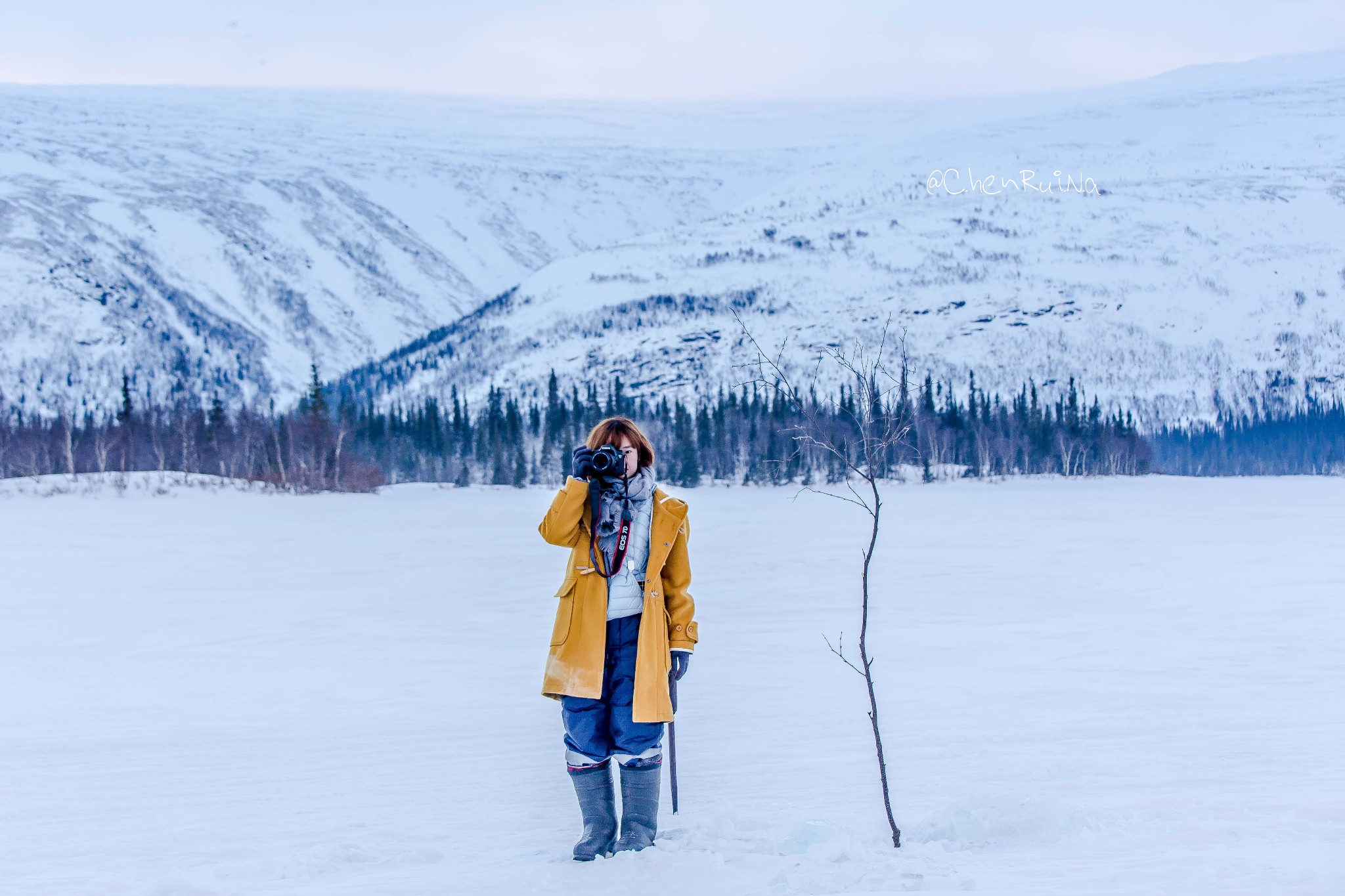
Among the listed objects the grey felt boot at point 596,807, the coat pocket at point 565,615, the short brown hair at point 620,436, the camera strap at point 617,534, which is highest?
the short brown hair at point 620,436

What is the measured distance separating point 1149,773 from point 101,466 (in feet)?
206

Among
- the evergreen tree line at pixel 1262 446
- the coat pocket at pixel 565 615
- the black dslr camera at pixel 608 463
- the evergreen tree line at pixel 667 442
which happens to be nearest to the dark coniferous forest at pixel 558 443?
the evergreen tree line at pixel 667 442

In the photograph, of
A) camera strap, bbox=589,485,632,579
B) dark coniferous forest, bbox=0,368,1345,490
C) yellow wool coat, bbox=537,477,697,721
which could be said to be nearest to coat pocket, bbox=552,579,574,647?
yellow wool coat, bbox=537,477,697,721

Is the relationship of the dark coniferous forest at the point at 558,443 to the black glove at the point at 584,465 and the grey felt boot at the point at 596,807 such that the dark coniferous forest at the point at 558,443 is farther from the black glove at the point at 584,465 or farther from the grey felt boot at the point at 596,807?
the black glove at the point at 584,465

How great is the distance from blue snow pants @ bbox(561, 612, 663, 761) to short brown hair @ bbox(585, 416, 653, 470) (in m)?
0.84

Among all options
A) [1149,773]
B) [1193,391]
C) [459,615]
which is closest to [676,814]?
[1149,773]

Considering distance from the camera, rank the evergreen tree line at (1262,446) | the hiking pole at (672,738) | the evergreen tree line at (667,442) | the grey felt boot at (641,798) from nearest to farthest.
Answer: the grey felt boot at (641,798) < the hiking pole at (672,738) < the evergreen tree line at (667,442) < the evergreen tree line at (1262,446)

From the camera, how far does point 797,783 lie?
729 cm

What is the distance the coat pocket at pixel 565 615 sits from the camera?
538cm

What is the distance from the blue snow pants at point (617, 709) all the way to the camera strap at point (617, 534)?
0.28m

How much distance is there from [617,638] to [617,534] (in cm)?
53

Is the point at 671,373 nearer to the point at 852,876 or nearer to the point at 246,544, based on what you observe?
the point at 246,544

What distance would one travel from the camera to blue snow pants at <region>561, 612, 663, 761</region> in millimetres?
5410

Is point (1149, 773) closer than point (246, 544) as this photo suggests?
Yes
